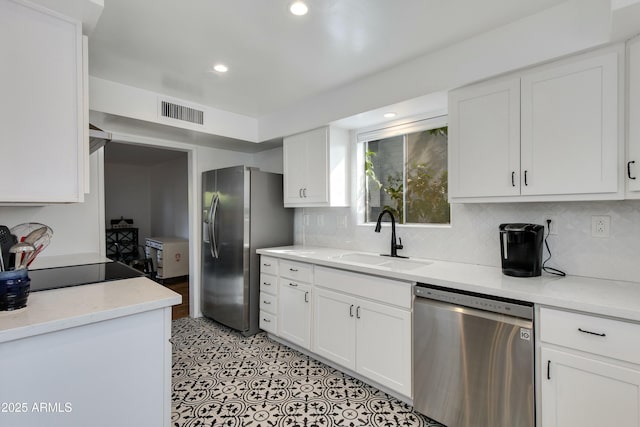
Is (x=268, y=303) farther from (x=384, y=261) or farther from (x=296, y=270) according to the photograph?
(x=384, y=261)

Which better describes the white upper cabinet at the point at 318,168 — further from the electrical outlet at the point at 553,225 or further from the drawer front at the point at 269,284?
the electrical outlet at the point at 553,225

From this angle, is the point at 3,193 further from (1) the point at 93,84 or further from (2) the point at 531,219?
(2) the point at 531,219

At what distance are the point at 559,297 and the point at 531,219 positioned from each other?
746 millimetres

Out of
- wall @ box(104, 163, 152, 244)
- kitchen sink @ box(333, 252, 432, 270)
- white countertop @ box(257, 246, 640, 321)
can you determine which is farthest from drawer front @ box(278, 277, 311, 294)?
wall @ box(104, 163, 152, 244)

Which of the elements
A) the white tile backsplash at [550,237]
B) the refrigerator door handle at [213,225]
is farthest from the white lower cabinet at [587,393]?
the refrigerator door handle at [213,225]

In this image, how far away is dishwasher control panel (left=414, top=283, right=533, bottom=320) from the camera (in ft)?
5.11

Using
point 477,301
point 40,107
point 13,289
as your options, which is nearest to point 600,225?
point 477,301

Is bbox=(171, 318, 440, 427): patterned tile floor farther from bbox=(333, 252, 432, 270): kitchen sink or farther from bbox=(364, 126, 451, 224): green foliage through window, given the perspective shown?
bbox=(364, 126, 451, 224): green foliage through window

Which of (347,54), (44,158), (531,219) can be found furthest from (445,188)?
(44,158)

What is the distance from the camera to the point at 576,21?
5.36ft

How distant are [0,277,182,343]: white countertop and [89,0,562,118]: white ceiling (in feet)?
A: 5.04

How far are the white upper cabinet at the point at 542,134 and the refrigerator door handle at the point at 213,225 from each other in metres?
2.54

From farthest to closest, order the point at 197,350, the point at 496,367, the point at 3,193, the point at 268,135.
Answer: the point at 268,135
the point at 197,350
the point at 496,367
the point at 3,193

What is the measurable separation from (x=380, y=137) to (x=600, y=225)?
1786mm
